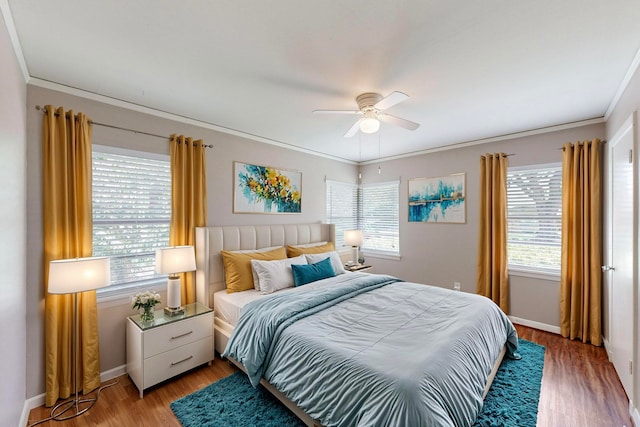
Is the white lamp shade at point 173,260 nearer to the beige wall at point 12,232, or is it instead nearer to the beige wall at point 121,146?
the beige wall at point 121,146

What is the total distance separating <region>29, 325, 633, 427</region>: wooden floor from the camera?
207cm

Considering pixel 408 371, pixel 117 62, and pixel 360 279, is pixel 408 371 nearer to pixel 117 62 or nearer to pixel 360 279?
pixel 360 279

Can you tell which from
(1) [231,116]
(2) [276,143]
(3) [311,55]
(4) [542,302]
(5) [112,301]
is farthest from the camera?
(2) [276,143]

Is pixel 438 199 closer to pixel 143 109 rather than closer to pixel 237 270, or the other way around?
pixel 237 270

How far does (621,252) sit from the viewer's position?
94.1 inches

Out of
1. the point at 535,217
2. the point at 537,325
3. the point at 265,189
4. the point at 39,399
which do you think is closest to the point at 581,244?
the point at 535,217

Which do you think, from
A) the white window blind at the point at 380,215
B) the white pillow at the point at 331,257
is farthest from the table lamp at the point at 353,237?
the white window blind at the point at 380,215

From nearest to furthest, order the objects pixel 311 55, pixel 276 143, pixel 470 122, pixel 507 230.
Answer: pixel 311 55 < pixel 470 122 < pixel 507 230 < pixel 276 143

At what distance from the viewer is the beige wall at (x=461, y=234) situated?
3.54 m

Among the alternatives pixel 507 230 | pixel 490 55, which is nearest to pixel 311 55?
pixel 490 55

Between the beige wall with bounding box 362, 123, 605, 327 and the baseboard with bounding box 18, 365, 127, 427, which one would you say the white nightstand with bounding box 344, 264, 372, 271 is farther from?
the baseboard with bounding box 18, 365, 127, 427

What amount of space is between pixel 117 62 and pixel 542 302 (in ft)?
16.6

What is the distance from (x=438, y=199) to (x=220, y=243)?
131 inches

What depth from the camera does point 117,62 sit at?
2045 millimetres
